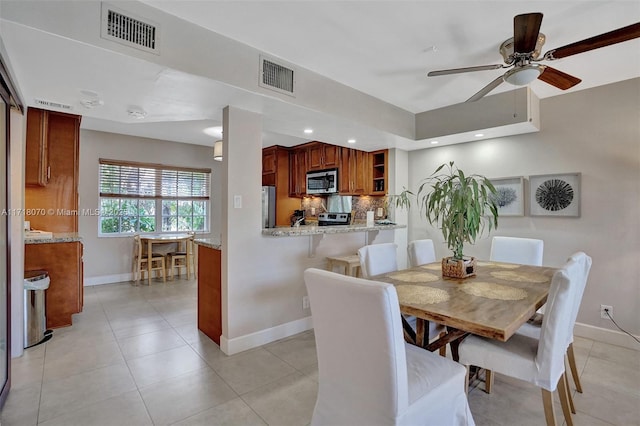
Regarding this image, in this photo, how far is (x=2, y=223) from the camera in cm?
198

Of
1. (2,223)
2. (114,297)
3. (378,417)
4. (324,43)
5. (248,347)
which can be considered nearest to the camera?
(378,417)

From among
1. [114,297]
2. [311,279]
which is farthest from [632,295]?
[114,297]

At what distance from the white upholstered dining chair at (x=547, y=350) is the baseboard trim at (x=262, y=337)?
1.74 meters

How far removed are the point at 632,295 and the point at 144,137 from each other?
22.5 ft

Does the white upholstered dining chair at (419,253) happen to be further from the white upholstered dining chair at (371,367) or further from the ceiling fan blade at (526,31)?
the ceiling fan blade at (526,31)

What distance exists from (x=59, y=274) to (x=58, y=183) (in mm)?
1170

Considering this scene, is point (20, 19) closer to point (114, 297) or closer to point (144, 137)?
point (114, 297)

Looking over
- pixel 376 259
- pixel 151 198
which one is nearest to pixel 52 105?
pixel 376 259

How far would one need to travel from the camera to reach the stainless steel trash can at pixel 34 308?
275 centimetres

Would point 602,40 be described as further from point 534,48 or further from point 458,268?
point 458,268

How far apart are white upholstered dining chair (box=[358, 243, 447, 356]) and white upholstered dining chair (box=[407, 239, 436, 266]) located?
31cm

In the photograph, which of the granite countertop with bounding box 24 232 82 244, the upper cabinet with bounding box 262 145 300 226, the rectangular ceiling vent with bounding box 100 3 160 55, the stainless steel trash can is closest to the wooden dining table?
the rectangular ceiling vent with bounding box 100 3 160 55

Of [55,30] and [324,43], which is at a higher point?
[324,43]

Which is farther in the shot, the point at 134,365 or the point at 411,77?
the point at 411,77
